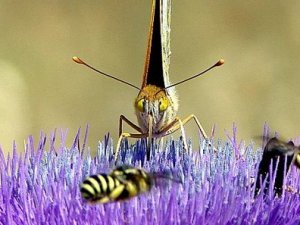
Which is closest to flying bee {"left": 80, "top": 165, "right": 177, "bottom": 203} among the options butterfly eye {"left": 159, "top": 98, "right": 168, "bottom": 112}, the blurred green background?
butterfly eye {"left": 159, "top": 98, "right": 168, "bottom": 112}

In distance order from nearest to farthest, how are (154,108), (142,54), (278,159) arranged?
(278,159) < (154,108) < (142,54)

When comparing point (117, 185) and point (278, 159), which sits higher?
point (278, 159)

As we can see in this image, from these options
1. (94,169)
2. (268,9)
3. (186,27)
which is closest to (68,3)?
(186,27)

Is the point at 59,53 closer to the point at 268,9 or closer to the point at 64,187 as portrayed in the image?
the point at 268,9

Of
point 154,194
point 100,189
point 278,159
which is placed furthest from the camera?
point 278,159

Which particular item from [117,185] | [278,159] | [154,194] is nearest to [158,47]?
[278,159]

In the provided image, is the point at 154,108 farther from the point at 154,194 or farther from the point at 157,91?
the point at 154,194
